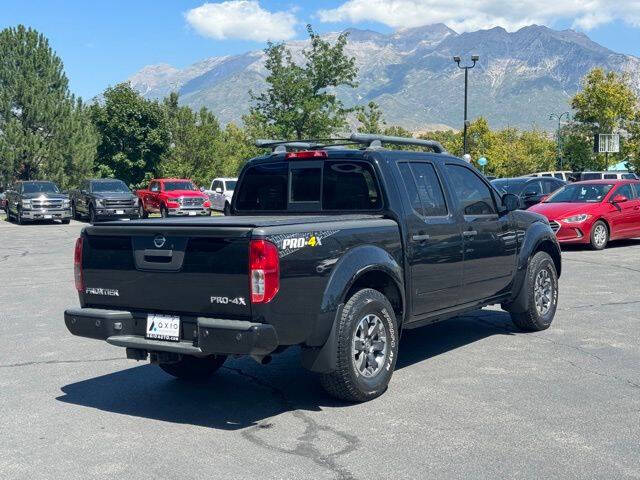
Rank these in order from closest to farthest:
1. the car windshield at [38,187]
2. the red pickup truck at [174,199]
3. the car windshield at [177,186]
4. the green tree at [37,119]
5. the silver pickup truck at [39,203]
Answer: the silver pickup truck at [39,203] → the red pickup truck at [174,199] → the car windshield at [38,187] → the car windshield at [177,186] → the green tree at [37,119]

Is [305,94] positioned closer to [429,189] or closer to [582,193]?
[582,193]

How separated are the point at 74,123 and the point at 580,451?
48.8 m

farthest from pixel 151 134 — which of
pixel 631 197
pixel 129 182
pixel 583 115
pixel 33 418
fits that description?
pixel 33 418

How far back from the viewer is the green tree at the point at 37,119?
157ft

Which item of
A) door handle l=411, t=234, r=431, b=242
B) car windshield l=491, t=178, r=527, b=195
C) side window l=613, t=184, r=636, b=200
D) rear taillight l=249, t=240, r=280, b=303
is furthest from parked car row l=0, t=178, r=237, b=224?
rear taillight l=249, t=240, r=280, b=303

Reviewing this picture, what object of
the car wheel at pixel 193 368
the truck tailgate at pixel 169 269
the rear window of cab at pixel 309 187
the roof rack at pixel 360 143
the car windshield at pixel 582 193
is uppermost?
the roof rack at pixel 360 143

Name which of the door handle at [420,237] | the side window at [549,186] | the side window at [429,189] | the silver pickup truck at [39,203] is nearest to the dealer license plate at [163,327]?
the door handle at [420,237]

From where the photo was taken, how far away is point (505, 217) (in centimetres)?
778

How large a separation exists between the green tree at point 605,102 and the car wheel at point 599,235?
3584 cm

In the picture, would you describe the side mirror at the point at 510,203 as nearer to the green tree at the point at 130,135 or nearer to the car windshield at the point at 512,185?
the car windshield at the point at 512,185

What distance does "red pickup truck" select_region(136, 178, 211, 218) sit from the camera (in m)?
32.4

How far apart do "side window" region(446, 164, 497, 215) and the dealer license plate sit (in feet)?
10.2

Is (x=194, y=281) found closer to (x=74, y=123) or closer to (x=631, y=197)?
(x=631, y=197)

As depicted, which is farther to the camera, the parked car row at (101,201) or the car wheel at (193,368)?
the parked car row at (101,201)
